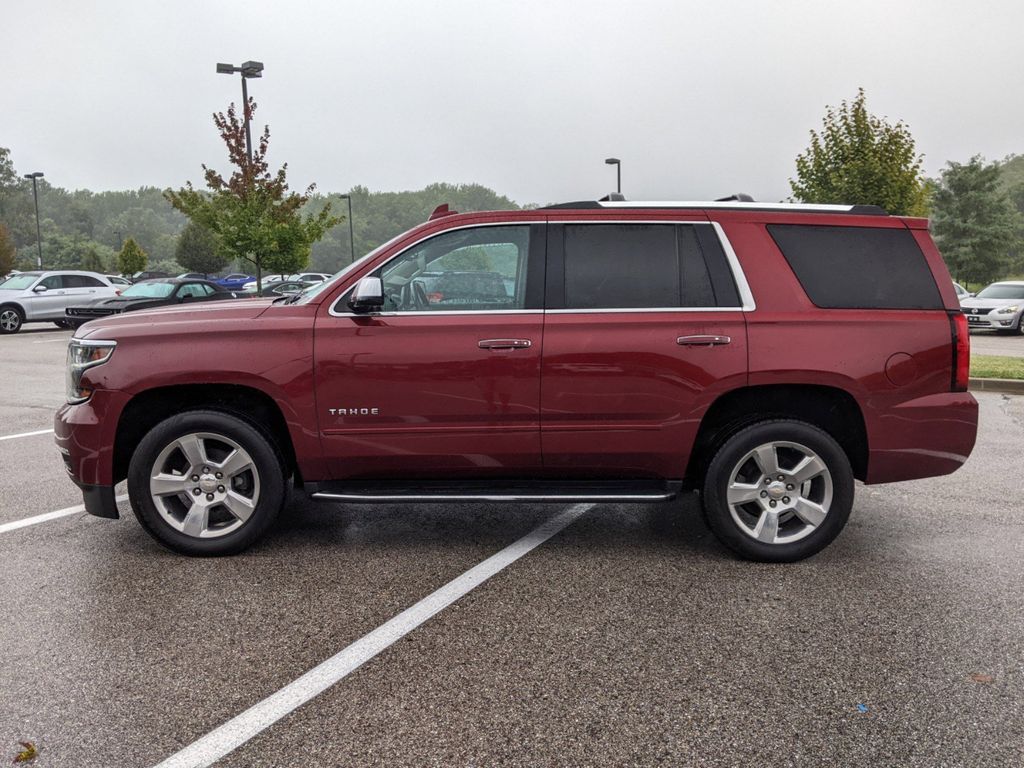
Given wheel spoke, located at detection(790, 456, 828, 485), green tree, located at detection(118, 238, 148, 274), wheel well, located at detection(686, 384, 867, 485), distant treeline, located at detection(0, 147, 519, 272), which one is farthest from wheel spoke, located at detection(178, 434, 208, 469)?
distant treeline, located at detection(0, 147, 519, 272)

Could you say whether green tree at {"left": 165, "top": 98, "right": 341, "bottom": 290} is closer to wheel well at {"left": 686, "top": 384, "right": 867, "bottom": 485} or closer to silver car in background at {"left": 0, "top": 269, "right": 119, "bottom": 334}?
silver car in background at {"left": 0, "top": 269, "right": 119, "bottom": 334}

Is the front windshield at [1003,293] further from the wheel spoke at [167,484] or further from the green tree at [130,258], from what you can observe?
the green tree at [130,258]

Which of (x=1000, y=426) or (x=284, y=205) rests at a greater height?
(x=284, y=205)

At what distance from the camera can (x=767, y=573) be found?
15.2 ft

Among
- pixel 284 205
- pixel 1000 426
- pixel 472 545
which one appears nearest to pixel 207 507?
pixel 472 545

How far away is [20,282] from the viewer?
24.1m

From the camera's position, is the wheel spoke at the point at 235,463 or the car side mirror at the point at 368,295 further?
the wheel spoke at the point at 235,463

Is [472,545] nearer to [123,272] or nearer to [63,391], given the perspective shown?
[63,391]

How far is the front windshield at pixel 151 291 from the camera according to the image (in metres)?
21.5

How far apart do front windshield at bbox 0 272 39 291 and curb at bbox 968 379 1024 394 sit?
22.7 meters

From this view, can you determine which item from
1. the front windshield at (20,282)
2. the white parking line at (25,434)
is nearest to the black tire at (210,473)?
the white parking line at (25,434)

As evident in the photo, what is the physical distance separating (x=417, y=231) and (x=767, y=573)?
260 centimetres

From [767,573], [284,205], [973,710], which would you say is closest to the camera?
[973,710]

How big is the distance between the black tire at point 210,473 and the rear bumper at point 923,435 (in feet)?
10.5
